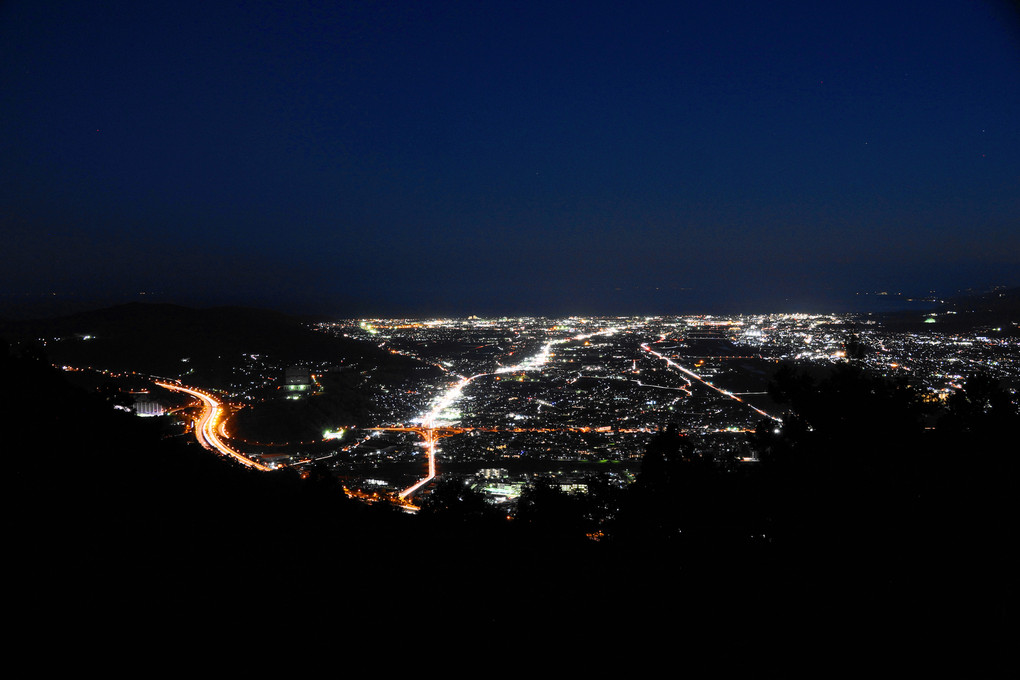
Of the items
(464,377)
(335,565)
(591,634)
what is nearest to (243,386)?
(464,377)

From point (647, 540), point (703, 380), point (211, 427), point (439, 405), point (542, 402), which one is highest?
point (647, 540)

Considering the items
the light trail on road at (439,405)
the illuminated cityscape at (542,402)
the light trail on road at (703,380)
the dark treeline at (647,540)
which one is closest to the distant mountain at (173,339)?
the illuminated cityscape at (542,402)

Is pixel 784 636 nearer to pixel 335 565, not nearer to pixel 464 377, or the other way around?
pixel 335 565

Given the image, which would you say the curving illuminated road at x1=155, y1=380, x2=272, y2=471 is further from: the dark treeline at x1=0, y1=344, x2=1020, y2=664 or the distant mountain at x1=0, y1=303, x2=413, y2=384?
the dark treeline at x1=0, y1=344, x2=1020, y2=664

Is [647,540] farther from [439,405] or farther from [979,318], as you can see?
[979,318]

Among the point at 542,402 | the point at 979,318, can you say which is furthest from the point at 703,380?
the point at 979,318
